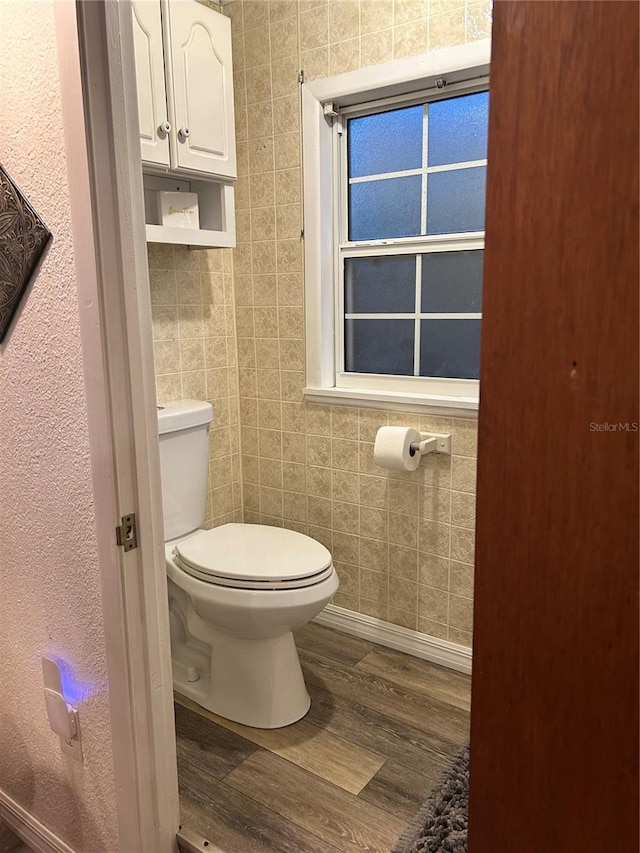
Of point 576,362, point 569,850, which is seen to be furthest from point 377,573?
point 576,362

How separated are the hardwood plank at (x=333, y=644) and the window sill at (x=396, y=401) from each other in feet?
2.88

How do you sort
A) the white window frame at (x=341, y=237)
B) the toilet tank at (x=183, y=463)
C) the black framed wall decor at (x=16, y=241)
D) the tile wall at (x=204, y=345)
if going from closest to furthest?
1. the black framed wall decor at (x=16, y=241)
2. the white window frame at (x=341, y=237)
3. the toilet tank at (x=183, y=463)
4. the tile wall at (x=204, y=345)

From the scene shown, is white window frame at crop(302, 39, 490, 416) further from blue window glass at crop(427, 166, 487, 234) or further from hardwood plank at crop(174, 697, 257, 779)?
hardwood plank at crop(174, 697, 257, 779)

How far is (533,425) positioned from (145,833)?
46.9 inches

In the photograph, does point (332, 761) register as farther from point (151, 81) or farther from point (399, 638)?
point (151, 81)

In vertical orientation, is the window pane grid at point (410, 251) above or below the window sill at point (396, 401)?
above

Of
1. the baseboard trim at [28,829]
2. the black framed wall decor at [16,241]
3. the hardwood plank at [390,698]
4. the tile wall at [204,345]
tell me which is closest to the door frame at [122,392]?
the black framed wall decor at [16,241]

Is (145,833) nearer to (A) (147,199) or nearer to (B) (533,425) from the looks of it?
(B) (533,425)

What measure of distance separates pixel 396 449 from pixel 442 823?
101cm

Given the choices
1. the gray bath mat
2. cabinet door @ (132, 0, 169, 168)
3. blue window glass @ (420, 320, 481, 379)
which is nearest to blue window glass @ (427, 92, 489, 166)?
blue window glass @ (420, 320, 481, 379)

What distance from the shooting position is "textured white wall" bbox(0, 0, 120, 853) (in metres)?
1.08

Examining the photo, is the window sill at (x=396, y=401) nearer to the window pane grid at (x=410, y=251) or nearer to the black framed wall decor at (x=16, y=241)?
the window pane grid at (x=410, y=251)

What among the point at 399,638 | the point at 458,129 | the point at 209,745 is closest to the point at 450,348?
the point at 458,129

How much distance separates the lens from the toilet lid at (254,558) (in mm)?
1763
